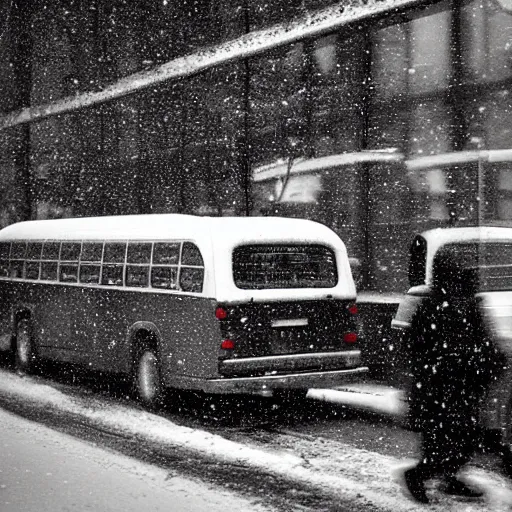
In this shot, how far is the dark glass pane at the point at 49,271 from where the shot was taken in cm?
1278

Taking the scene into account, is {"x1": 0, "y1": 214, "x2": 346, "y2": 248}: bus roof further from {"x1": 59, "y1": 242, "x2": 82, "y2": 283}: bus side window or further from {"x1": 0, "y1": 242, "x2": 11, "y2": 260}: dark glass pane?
{"x1": 0, "y1": 242, "x2": 11, "y2": 260}: dark glass pane

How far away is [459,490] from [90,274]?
6.70 meters

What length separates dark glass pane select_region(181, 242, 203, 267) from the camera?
9.79 metres

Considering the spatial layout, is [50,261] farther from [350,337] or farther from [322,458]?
[322,458]

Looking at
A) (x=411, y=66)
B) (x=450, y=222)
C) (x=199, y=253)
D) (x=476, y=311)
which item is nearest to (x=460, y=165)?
(x=450, y=222)

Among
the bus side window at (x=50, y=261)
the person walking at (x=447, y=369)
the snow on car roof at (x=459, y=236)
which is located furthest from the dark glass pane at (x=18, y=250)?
the person walking at (x=447, y=369)

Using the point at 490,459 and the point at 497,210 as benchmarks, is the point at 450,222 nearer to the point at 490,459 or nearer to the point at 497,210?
the point at 497,210

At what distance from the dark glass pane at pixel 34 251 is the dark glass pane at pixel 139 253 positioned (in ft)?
8.92

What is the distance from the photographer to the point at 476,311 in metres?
6.11

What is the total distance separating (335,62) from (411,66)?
159 cm

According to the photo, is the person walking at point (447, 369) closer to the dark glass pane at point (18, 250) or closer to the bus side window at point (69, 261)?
the bus side window at point (69, 261)

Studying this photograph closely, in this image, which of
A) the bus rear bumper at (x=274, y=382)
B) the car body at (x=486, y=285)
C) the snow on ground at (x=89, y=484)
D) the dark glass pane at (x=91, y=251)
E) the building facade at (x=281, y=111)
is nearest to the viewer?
the snow on ground at (x=89, y=484)

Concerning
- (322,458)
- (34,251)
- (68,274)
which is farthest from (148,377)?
(34,251)

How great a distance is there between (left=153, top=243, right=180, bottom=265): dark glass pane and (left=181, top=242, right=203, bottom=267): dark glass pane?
0.13m
